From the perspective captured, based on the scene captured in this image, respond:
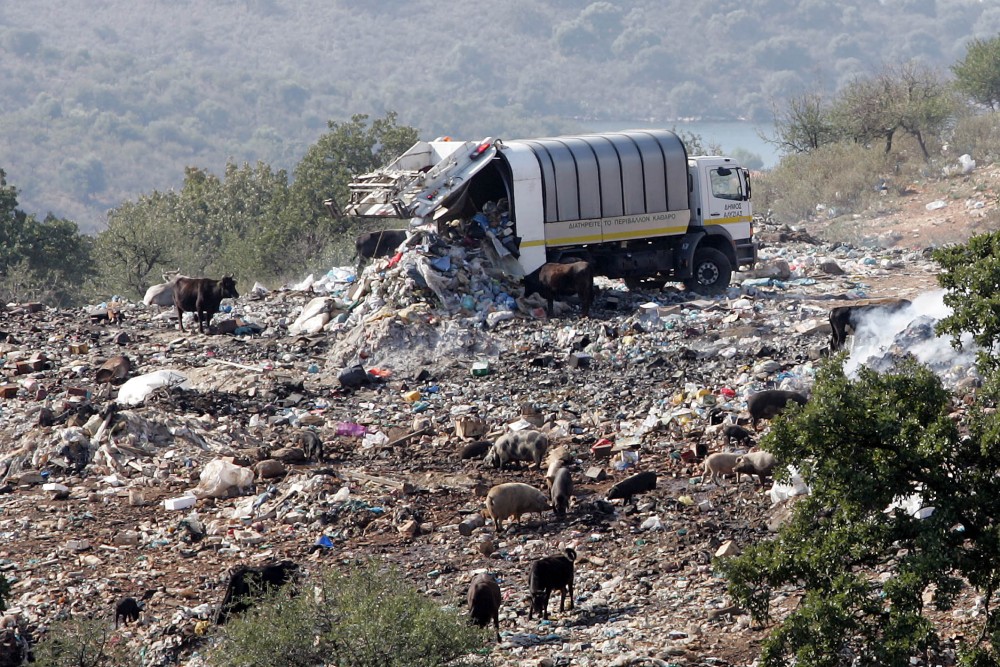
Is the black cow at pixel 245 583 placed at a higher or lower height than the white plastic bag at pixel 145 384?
lower

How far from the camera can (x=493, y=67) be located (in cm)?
17750

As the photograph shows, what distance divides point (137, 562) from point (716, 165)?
13.4 meters

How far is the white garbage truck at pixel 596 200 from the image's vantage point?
60.9 ft

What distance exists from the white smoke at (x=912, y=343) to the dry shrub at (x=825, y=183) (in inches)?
810

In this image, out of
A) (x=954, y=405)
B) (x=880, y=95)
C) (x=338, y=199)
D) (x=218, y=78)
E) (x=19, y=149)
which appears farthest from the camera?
(x=218, y=78)

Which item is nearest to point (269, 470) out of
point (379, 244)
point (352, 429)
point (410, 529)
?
point (352, 429)

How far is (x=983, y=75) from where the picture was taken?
45.2 meters

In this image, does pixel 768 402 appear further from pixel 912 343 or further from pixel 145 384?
pixel 145 384

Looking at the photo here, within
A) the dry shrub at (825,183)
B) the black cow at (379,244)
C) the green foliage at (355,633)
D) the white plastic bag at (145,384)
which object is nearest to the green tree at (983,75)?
the dry shrub at (825,183)

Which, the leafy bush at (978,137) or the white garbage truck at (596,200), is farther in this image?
the leafy bush at (978,137)

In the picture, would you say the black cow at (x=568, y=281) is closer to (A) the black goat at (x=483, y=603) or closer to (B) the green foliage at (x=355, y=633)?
(A) the black goat at (x=483, y=603)

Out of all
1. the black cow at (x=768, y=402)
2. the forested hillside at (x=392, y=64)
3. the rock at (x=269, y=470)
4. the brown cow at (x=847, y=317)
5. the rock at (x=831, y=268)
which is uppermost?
the forested hillside at (x=392, y=64)

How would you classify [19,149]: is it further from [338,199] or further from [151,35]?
[338,199]

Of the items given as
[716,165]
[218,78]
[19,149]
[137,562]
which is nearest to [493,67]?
[218,78]
